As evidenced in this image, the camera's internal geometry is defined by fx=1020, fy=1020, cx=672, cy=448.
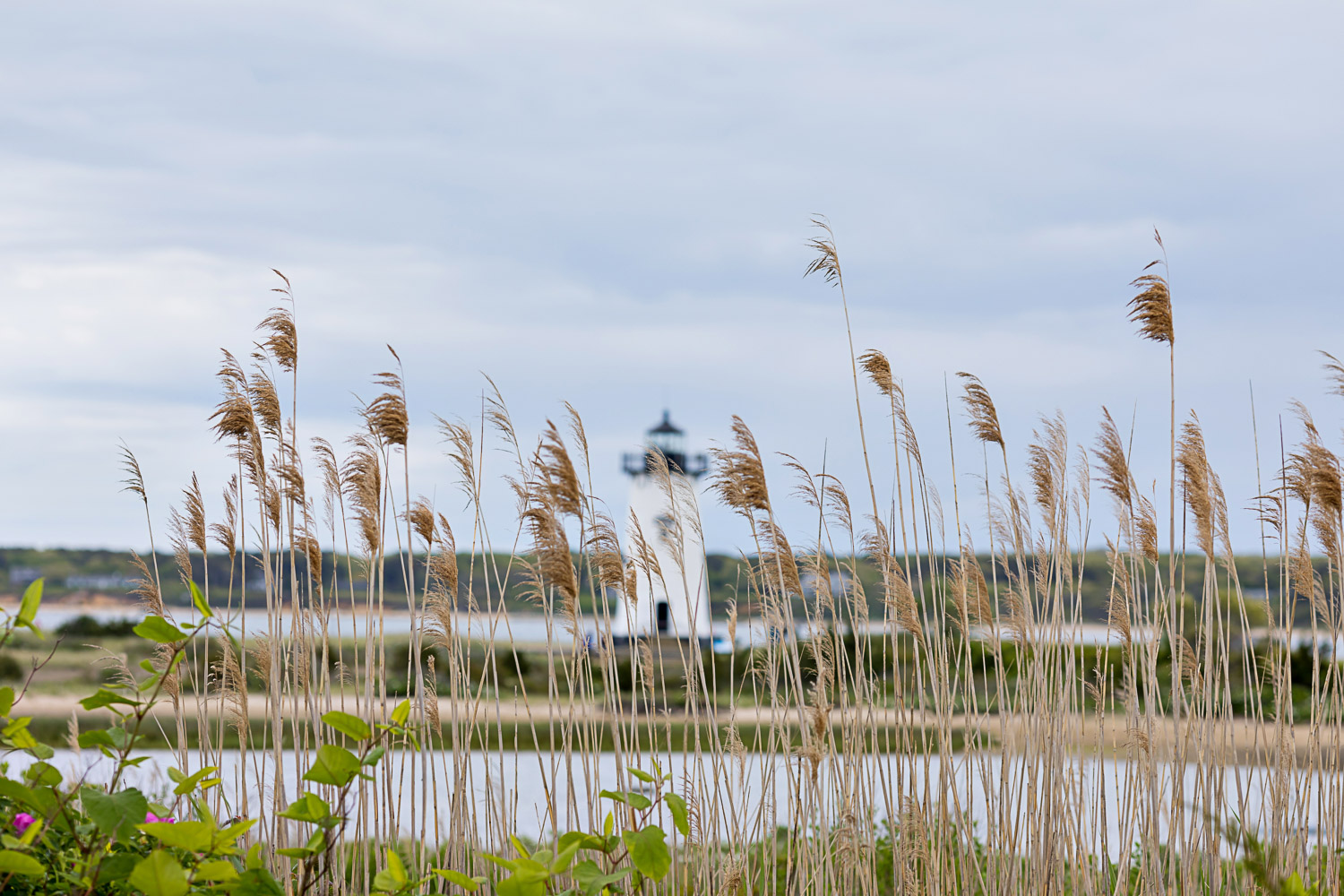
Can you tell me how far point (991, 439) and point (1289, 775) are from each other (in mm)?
1325

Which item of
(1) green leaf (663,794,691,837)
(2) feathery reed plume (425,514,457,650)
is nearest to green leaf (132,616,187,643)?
(1) green leaf (663,794,691,837)

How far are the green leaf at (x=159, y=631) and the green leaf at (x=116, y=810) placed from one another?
204mm

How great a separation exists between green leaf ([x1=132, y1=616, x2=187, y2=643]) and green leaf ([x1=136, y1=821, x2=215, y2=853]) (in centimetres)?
24

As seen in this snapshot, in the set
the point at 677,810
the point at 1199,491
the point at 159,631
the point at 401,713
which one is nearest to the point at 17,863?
the point at 159,631

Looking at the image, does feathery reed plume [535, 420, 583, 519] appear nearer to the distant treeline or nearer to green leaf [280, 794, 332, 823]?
the distant treeline

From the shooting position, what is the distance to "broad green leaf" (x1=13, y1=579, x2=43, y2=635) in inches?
53.7

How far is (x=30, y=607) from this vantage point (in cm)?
137

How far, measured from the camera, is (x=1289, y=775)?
9.76 ft

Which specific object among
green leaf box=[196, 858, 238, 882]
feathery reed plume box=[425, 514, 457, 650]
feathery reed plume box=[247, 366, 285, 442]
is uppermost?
feathery reed plume box=[247, 366, 285, 442]

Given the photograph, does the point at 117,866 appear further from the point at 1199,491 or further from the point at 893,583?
the point at 1199,491

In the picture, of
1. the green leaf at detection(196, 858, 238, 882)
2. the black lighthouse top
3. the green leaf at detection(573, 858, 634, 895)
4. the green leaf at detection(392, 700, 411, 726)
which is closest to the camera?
the green leaf at detection(196, 858, 238, 882)

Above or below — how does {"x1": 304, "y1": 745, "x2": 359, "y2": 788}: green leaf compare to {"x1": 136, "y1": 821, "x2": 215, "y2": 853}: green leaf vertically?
above

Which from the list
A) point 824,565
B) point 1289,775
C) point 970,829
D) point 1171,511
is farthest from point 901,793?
point 1289,775

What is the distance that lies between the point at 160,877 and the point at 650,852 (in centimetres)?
69
